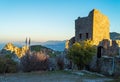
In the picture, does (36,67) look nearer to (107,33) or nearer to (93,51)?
(93,51)

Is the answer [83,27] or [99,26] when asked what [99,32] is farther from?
[83,27]

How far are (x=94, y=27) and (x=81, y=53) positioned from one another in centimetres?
657

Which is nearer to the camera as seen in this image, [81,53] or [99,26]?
[81,53]

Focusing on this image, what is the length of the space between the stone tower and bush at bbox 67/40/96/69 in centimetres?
492

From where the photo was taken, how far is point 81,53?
83.3 ft

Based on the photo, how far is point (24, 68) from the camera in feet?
85.5

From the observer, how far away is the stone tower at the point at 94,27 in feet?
102

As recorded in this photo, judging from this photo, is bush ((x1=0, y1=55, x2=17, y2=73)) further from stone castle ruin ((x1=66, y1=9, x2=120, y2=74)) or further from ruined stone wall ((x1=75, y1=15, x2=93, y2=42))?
ruined stone wall ((x1=75, y1=15, x2=93, y2=42))

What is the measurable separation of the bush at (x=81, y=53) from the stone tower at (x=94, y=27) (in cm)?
492

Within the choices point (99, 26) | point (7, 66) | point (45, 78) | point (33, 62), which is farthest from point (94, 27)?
point (45, 78)

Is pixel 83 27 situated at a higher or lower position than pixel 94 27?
higher

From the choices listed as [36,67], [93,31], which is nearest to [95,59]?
[93,31]

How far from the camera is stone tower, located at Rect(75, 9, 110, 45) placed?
30969 millimetres

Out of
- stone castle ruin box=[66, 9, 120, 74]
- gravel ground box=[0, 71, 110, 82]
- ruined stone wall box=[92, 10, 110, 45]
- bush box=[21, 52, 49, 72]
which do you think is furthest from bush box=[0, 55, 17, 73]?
ruined stone wall box=[92, 10, 110, 45]
